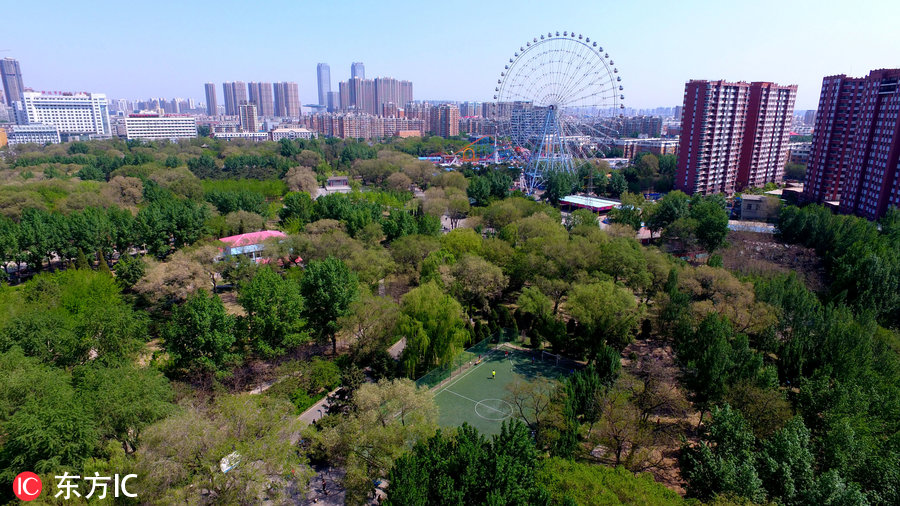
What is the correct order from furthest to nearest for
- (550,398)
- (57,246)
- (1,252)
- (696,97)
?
(696,97) < (57,246) < (1,252) < (550,398)

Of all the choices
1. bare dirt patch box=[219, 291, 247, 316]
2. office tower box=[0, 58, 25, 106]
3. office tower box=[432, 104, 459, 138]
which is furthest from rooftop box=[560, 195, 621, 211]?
office tower box=[0, 58, 25, 106]

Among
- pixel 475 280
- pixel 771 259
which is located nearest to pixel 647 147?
pixel 771 259

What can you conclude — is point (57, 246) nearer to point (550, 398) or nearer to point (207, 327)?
point (207, 327)


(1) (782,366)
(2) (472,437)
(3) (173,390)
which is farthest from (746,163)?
(3) (173,390)

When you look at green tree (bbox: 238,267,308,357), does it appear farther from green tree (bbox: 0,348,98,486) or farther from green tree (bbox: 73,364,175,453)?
green tree (bbox: 0,348,98,486)

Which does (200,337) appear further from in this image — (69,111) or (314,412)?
(69,111)

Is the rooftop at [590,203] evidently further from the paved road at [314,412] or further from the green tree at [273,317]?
the paved road at [314,412]
